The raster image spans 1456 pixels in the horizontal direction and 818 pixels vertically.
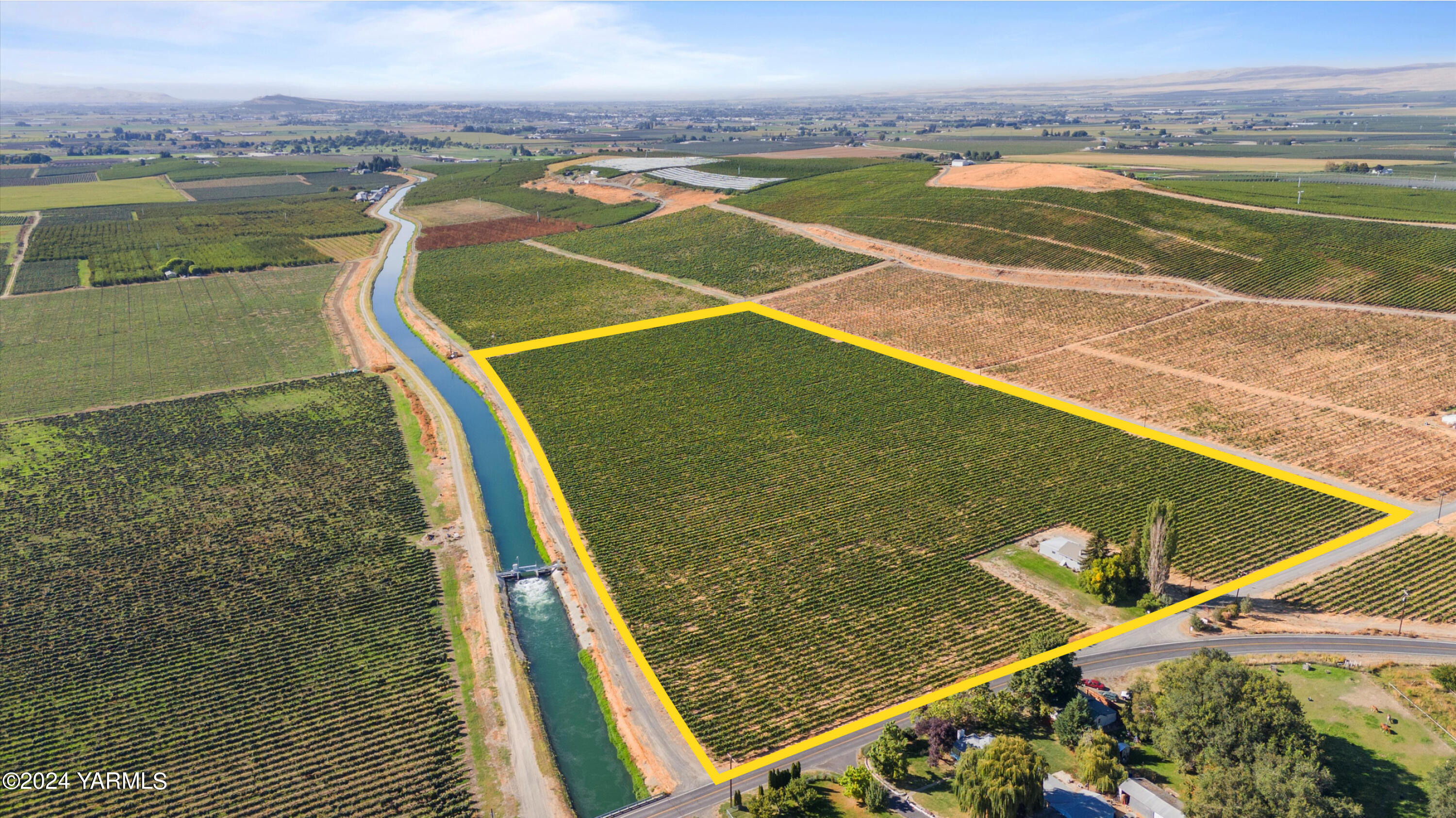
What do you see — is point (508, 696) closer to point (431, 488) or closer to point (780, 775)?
point (780, 775)

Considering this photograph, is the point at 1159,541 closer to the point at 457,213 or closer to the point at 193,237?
the point at 457,213

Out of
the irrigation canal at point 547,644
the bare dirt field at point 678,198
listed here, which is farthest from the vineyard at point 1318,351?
the bare dirt field at point 678,198

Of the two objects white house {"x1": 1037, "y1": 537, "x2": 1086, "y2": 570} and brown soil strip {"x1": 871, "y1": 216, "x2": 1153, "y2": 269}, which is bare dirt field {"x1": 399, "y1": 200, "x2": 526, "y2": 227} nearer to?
brown soil strip {"x1": 871, "y1": 216, "x2": 1153, "y2": 269}

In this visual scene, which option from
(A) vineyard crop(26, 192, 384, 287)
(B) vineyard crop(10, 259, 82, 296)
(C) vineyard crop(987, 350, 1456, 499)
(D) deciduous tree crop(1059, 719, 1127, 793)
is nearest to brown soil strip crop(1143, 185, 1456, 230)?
(C) vineyard crop(987, 350, 1456, 499)

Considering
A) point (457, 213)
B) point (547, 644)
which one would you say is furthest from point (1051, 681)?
point (457, 213)

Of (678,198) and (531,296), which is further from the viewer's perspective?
(678,198)

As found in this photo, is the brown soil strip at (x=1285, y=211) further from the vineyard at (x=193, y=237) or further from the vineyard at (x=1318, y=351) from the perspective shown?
the vineyard at (x=193, y=237)
